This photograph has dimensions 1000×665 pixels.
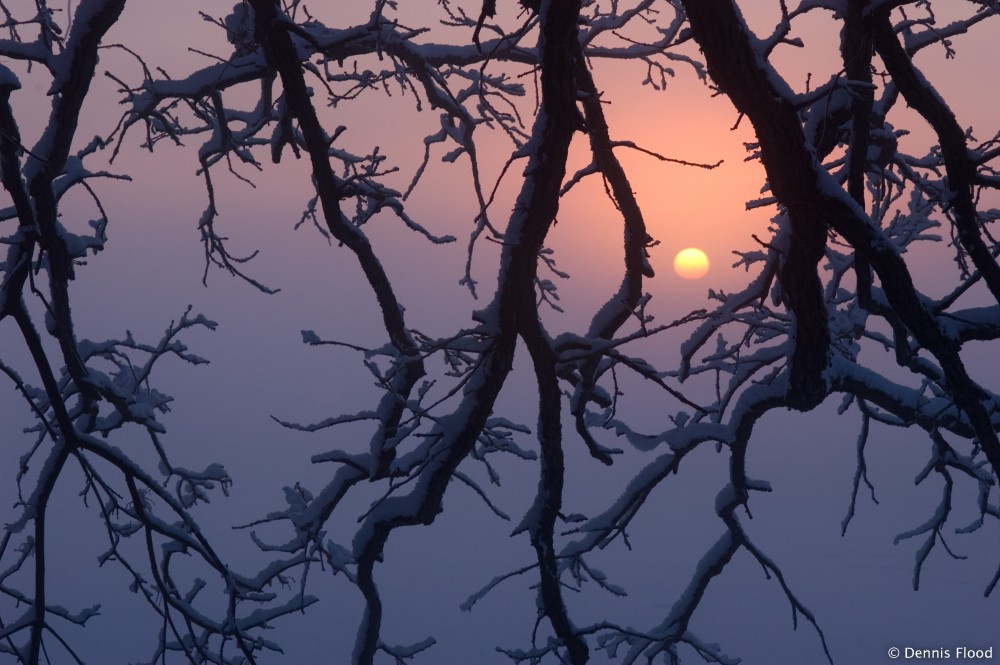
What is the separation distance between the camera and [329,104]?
7.28 metres

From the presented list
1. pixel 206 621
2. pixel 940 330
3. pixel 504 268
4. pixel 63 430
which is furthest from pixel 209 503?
pixel 940 330

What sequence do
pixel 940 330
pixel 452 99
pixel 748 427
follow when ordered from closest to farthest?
pixel 940 330
pixel 748 427
pixel 452 99

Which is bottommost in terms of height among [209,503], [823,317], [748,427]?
[823,317]

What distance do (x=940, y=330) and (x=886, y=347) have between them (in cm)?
362

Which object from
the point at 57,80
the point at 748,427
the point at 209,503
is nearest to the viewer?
the point at 57,80

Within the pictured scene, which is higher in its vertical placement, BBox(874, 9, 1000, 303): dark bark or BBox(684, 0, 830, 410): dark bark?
BBox(874, 9, 1000, 303): dark bark

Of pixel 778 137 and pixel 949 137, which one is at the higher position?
pixel 949 137

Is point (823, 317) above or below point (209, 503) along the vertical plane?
below

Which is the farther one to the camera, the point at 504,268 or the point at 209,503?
the point at 209,503

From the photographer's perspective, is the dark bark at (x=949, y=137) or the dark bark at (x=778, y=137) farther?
the dark bark at (x=949, y=137)

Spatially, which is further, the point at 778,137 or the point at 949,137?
the point at 949,137

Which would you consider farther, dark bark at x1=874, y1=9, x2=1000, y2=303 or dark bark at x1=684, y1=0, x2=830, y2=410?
dark bark at x1=874, y1=9, x2=1000, y2=303

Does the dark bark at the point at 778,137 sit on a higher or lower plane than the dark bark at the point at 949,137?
lower

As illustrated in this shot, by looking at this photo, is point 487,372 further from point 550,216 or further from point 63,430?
point 63,430
